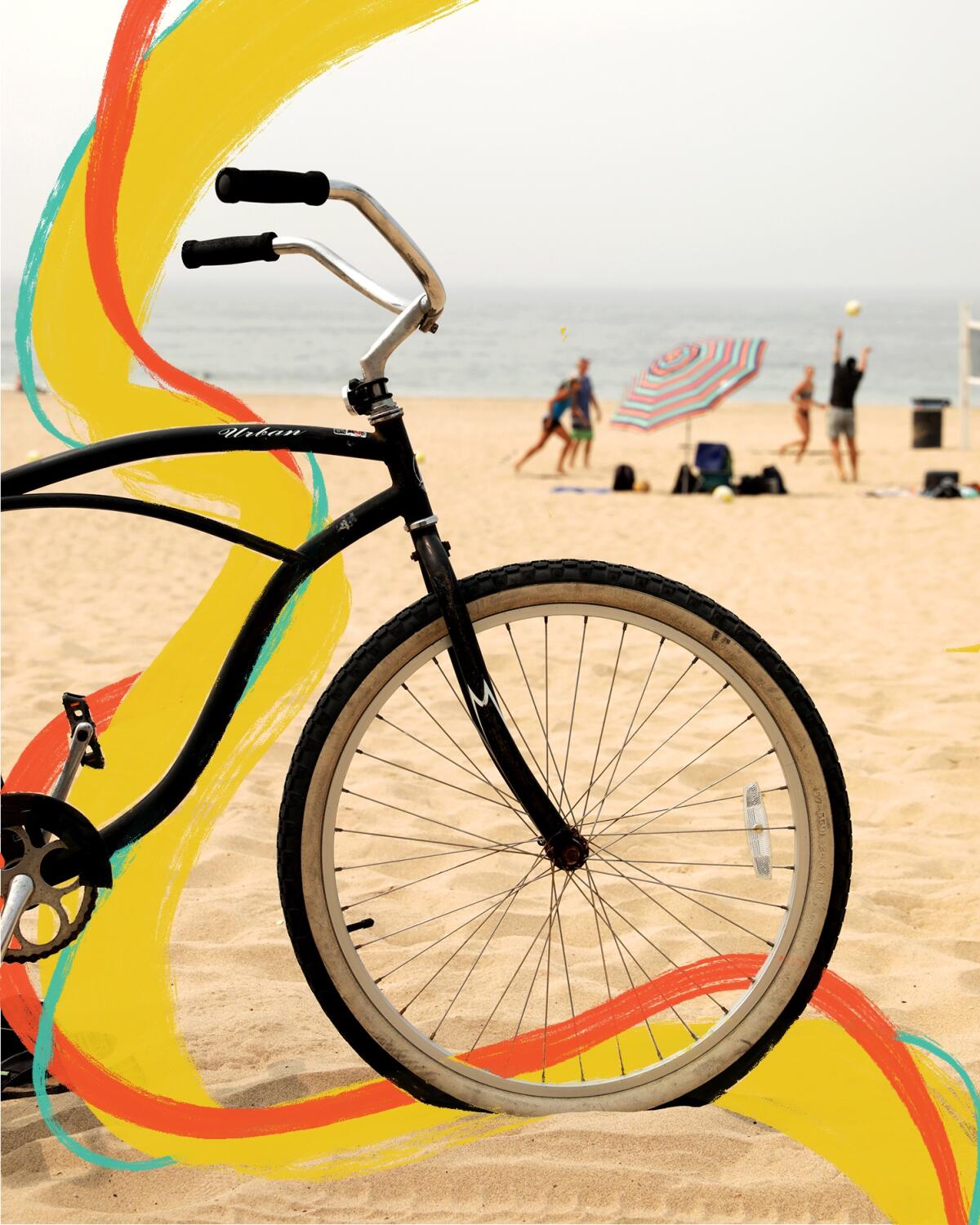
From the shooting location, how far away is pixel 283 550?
93.2 inches

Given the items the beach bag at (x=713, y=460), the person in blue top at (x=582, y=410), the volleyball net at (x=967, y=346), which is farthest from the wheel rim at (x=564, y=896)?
the volleyball net at (x=967, y=346)

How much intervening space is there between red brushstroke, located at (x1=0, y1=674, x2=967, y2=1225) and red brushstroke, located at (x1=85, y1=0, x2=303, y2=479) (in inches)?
45.1

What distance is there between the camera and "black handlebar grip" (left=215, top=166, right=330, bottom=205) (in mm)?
2215

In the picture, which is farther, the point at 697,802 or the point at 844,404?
the point at 844,404

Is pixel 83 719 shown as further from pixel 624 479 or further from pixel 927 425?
Answer: pixel 927 425

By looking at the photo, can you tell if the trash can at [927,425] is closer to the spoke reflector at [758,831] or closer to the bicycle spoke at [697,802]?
the bicycle spoke at [697,802]

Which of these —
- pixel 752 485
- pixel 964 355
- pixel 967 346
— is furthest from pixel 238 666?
pixel 967 346

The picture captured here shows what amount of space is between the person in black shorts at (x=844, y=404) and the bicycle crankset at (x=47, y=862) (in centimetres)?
1385

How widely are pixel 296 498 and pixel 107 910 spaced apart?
118 cm

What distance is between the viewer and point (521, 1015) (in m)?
2.84

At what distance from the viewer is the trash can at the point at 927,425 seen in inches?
773

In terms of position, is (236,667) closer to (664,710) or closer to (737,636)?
(737,636)

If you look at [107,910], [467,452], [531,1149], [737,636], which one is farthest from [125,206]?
[467,452]

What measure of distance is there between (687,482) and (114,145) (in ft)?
38.4
